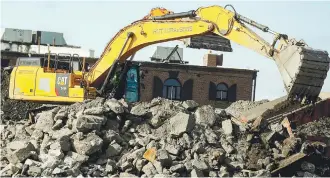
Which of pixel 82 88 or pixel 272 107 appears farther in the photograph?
pixel 82 88

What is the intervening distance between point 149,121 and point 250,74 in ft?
89.0

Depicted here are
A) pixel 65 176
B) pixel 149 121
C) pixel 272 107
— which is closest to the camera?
pixel 65 176

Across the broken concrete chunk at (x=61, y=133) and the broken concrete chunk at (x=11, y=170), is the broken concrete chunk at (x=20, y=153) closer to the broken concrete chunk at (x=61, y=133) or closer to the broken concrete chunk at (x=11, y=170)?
the broken concrete chunk at (x=11, y=170)

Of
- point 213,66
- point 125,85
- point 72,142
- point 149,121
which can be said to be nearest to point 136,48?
point 125,85

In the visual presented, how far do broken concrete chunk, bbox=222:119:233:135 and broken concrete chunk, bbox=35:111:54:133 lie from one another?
4.11 meters

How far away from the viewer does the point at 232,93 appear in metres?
40.7

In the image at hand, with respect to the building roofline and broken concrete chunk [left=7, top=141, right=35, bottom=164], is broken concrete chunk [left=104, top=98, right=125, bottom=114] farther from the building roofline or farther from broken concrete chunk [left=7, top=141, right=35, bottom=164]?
the building roofline

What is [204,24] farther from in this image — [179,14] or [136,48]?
[136,48]

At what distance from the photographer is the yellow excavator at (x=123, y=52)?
14.7 meters

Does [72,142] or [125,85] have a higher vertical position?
[125,85]

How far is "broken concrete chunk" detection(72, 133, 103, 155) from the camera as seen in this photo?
42.2ft

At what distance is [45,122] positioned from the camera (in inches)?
567

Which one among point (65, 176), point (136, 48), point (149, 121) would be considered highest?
point (136, 48)

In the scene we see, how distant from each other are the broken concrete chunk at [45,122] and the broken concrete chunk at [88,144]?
4.31 feet
